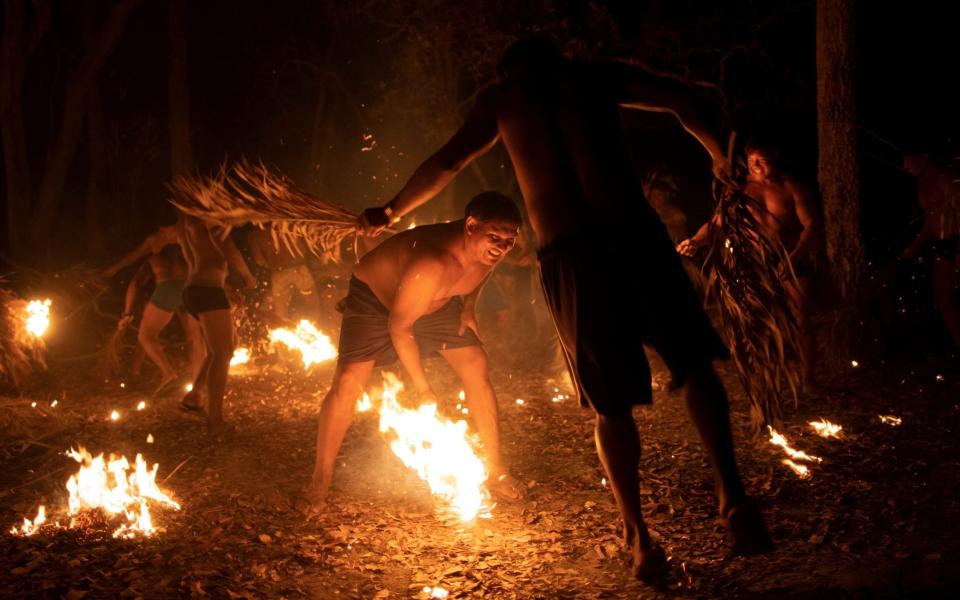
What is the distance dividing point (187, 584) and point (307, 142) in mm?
15562

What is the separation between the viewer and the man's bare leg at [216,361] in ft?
22.5

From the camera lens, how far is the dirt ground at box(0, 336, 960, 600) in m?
3.58

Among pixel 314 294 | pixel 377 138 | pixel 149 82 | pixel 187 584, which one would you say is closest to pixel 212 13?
pixel 149 82

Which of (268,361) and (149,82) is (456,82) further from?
(149,82)

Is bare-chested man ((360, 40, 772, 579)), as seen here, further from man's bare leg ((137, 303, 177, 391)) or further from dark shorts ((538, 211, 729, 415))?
man's bare leg ((137, 303, 177, 391))

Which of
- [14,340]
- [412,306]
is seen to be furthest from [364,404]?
[14,340]

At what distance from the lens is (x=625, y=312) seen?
3.39 m

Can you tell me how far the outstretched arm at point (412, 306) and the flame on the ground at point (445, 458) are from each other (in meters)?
0.29

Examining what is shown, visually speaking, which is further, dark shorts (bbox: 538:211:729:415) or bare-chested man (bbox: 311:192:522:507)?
bare-chested man (bbox: 311:192:522:507)

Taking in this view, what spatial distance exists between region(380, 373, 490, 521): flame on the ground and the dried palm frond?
170cm

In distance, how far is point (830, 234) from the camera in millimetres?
7820

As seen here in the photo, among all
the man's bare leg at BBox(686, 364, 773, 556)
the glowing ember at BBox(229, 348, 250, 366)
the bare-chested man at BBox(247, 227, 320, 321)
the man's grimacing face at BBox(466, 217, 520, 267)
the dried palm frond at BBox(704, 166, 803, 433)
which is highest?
the bare-chested man at BBox(247, 227, 320, 321)

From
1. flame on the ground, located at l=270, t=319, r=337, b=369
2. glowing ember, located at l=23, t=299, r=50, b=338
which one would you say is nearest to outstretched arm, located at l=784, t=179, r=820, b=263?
flame on the ground, located at l=270, t=319, r=337, b=369

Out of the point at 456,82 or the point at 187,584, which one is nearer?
the point at 187,584
